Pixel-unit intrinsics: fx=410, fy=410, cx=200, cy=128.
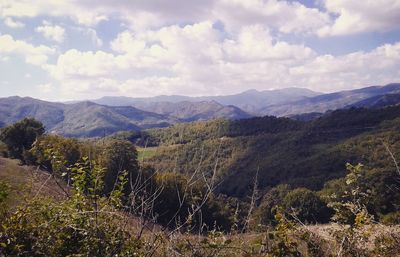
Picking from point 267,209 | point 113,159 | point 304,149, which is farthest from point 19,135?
point 304,149

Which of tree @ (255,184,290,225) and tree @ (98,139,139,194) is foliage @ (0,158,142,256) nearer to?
tree @ (98,139,139,194)

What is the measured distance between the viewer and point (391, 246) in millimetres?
6840

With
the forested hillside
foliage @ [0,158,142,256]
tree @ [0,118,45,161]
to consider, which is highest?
foliage @ [0,158,142,256]

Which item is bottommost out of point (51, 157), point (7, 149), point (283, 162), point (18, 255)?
point (283, 162)

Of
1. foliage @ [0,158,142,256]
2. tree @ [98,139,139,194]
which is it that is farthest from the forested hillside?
foliage @ [0,158,142,256]

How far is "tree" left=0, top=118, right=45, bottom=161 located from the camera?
191 feet

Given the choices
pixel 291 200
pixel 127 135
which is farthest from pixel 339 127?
pixel 291 200

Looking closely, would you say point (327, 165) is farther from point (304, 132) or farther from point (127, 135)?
point (127, 135)

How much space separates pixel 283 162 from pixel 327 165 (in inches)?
668

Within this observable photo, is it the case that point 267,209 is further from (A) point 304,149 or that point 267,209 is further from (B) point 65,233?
(A) point 304,149

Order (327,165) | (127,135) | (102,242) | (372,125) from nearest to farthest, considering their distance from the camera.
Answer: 1. (102,242)
2. (327,165)
3. (372,125)
4. (127,135)

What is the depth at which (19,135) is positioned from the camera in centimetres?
5906

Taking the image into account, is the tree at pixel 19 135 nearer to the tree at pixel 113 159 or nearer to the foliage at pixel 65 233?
the tree at pixel 113 159

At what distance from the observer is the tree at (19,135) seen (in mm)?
58209
